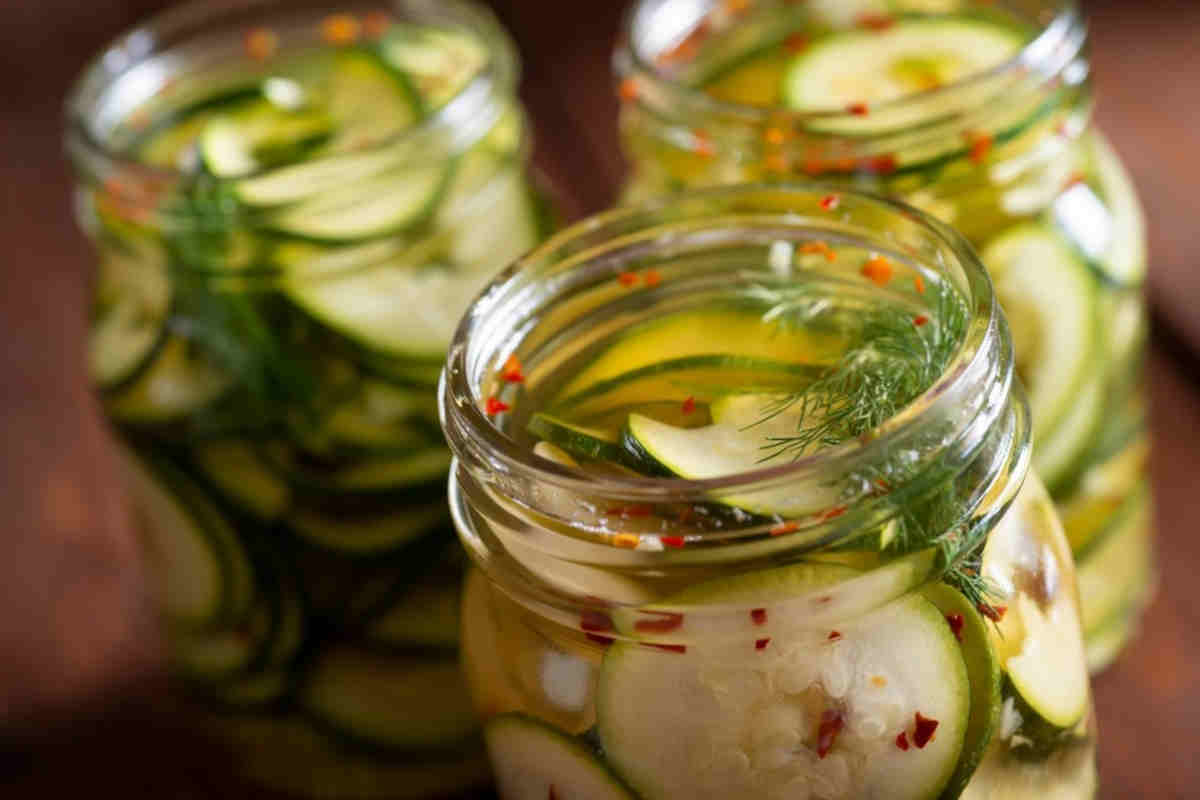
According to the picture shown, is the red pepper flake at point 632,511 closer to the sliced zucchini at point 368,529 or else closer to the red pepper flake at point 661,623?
the red pepper flake at point 661,623

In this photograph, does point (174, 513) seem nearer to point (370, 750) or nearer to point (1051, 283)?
point (370, 750)

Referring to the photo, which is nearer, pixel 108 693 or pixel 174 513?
pixel 174 513

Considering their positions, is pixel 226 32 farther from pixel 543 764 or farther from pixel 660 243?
pixel 543 764

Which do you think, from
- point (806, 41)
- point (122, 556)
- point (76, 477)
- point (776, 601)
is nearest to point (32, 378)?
point (76, 477)

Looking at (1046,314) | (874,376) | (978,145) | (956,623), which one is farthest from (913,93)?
(956,623)

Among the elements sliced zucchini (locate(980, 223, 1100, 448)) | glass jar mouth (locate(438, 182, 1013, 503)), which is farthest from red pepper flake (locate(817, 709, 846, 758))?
sliced zucchini (locate(980, 223, 1100, 448))

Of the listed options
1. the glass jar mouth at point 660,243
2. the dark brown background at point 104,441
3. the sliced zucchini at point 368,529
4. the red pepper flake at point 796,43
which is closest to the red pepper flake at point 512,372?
the glass jar mouth at point 660,243
